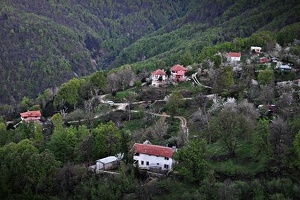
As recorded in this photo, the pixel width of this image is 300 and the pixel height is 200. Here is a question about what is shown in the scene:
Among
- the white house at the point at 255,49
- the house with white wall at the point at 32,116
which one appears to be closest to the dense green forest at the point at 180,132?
the house with white wall at the point at 32,116

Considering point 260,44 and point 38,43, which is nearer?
point 260,44

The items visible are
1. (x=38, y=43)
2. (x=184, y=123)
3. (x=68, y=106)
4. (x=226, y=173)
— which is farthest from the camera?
(x=38, y=43)

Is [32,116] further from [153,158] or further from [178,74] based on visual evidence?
[153,158]

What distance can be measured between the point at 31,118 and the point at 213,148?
37.1 meters

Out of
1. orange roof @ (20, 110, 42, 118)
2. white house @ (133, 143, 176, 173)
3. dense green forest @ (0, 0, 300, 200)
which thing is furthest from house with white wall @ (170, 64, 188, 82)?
white house @ (133, 143, 176, 173)

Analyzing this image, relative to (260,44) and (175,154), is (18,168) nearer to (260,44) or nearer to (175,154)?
(175,154)

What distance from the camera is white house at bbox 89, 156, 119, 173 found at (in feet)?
164

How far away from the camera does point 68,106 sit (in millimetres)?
83500

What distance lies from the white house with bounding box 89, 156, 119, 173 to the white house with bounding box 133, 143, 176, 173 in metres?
2.27

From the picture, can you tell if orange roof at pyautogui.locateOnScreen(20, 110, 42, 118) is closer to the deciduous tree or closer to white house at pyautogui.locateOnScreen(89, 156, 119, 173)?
white house at pyautogui.locateOnScreen(89, 156, 119, 173)

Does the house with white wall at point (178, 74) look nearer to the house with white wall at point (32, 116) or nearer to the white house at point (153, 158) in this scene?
the house with white wall at point (32, 116)

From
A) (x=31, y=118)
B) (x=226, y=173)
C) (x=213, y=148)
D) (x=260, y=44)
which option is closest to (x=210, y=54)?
(x=260, y=44)

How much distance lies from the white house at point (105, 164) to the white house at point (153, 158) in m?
2.27

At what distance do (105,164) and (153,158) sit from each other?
538cm
